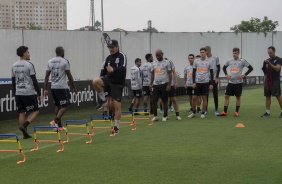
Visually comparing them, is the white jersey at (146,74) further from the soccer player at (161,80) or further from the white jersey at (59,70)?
the white jersey at (59,70)

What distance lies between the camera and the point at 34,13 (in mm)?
97625

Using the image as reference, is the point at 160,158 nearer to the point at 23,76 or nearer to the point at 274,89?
the point at 23,76

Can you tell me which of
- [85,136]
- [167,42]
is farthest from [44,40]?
[85,136]

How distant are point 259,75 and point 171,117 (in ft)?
88.3

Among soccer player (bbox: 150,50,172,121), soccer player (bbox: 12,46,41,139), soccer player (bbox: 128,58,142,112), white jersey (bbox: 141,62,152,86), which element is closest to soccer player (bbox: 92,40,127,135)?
soccer player (bbox: 12,46,41,139)

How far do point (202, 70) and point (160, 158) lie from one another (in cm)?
789

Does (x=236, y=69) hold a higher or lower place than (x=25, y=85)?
higher

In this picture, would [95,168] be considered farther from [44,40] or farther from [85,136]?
[44,40]

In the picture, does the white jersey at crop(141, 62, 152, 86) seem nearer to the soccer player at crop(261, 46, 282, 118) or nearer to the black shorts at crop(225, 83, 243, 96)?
the black shorts at crop(225, 83, 243, 96)

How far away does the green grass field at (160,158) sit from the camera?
702 cm

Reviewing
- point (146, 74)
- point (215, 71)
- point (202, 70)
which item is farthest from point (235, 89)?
point (146, 74)

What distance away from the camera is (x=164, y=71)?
15.0 m

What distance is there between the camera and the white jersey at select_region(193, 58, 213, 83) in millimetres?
15938

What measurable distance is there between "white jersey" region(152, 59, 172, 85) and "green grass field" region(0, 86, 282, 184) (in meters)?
2.41
